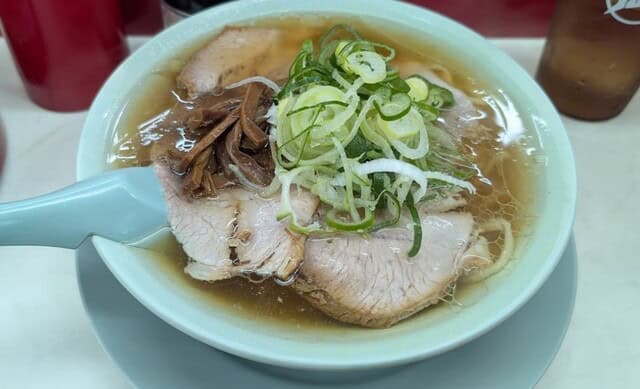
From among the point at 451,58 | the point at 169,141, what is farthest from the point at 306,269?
the point at 451,58

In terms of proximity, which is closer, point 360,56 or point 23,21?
point 360,56

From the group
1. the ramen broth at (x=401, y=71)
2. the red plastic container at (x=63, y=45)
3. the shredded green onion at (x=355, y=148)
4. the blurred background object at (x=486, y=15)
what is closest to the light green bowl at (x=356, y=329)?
the ramen broth at (x=401, y=71)

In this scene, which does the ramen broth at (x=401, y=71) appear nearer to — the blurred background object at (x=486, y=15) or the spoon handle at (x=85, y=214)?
the spoon handle at (x=85, y=214)

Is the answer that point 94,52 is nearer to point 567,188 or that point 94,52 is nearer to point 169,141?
point 169,141

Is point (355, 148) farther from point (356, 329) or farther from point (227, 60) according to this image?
point (227, 60)

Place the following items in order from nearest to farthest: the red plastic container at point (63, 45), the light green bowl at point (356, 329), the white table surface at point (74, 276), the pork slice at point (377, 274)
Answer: the light green bowl at point (356, 329) → the pork slice at point (377, 274) → the white table surface at point (74, 276) → the red plastic container at point (63, 45)

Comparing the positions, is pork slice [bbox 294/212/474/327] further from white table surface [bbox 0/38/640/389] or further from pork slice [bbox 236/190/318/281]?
white table surface [bbox 0/38/640/389]
